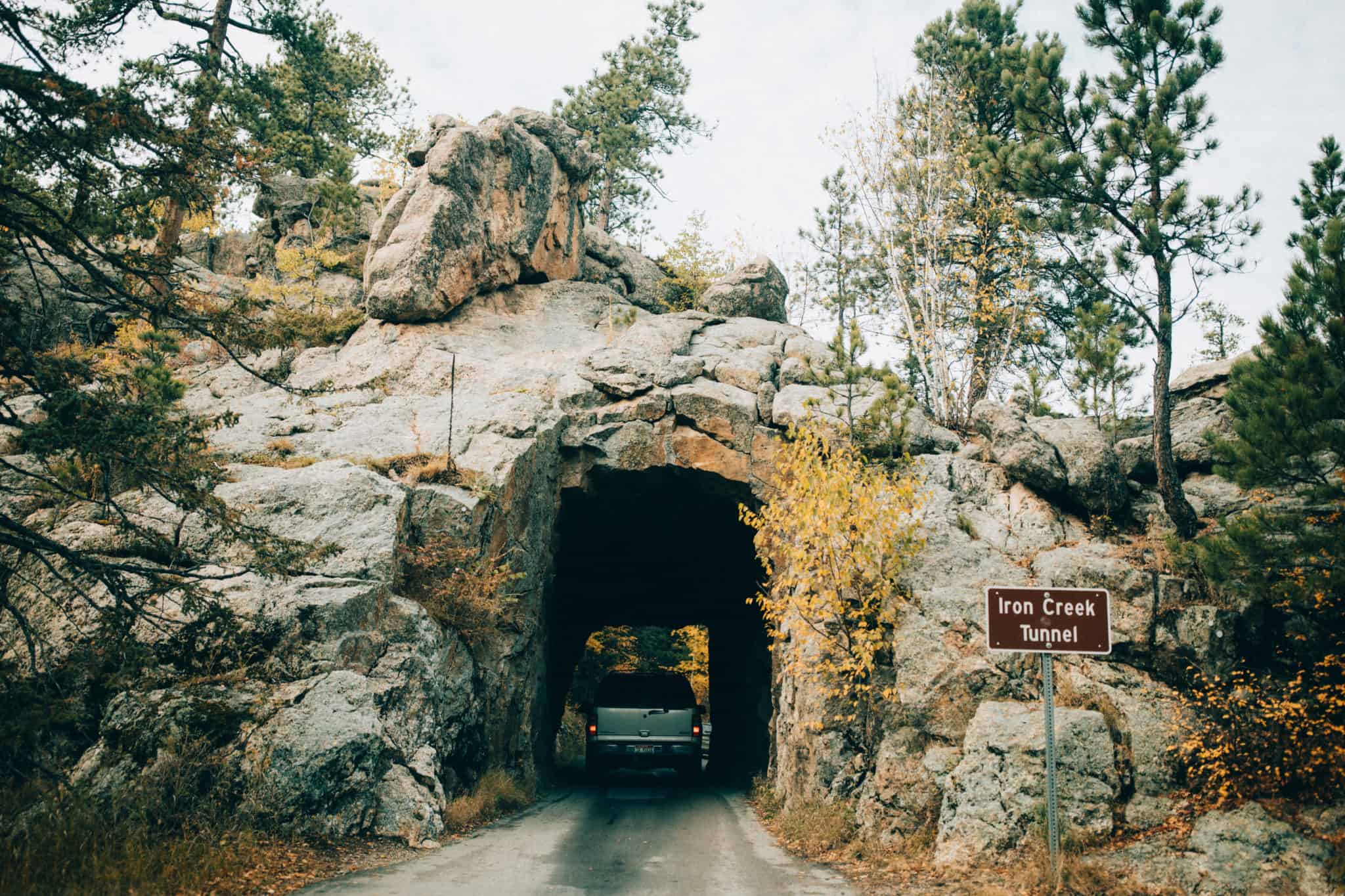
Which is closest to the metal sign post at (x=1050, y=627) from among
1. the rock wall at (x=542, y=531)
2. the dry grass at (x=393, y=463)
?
the rock wall at (x=542, y=531)

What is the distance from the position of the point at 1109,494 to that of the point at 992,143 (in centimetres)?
583

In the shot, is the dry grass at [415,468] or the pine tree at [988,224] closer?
the dry grass at [415,468]

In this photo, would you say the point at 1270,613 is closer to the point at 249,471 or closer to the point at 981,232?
the point at 981,232

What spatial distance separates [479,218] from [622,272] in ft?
18.9

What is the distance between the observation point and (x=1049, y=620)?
7633 millimetres

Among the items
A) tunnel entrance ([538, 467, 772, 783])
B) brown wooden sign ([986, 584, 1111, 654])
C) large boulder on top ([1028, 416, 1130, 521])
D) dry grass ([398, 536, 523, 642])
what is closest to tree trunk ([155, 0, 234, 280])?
dry grass ([398, 536, 523, 642])

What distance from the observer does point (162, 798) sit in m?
8.12

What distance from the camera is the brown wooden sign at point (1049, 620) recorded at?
7551 mm

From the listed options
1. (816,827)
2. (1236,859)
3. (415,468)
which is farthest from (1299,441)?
(415,468)

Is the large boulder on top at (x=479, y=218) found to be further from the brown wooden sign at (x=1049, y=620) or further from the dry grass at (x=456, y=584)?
the brown wooden sign at (x=1049, y=620)

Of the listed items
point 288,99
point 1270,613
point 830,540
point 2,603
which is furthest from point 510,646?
point 288,99

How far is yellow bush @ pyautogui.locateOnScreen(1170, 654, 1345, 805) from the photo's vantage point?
8.34m

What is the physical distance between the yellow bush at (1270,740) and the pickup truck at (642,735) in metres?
10.0

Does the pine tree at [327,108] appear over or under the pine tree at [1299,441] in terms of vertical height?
over
